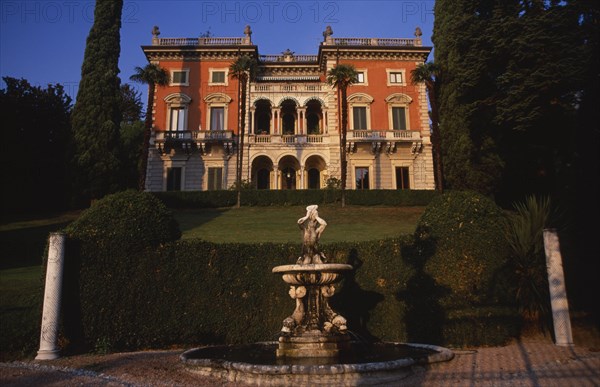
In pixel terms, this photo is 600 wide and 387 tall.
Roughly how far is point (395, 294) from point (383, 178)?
2620 centimetres

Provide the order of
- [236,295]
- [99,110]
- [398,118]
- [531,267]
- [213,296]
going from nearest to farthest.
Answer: [531,267]
[213,296]
[236,295]
[99,110]
[398,118]

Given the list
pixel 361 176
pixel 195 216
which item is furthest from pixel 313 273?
pixel 361 176

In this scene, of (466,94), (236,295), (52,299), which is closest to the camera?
(52,299)

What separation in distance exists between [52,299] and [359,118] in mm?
31012

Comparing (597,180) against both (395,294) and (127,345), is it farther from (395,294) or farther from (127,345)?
(127,345)

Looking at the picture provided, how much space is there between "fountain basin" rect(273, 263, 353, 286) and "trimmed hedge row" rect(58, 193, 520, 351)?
8.50 feet

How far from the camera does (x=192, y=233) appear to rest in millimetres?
21469

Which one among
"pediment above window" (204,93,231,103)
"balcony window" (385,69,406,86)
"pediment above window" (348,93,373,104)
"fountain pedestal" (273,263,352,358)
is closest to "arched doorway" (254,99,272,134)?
"pediment above window" (204,93,231,103)

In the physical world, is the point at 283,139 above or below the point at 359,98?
below

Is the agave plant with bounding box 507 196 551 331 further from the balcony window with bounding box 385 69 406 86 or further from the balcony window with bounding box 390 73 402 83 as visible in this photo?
the balcony window with bounding box 390 73 402 83

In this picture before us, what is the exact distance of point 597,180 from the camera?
1028 centimetres

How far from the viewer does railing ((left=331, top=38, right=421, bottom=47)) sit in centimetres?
3775

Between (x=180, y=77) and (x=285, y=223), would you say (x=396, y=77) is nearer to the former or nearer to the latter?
(x=180, y=77)

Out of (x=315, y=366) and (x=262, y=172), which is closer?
(x=315, y=366)
